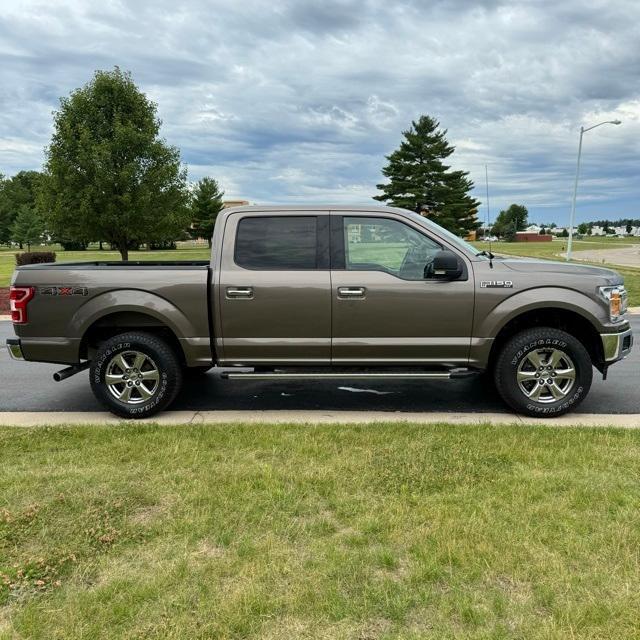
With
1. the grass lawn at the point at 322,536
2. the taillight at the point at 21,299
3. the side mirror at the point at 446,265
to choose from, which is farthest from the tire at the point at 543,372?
the taillight at the point at 21,299

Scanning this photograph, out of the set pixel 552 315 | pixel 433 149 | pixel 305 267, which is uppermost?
pixel 433 149

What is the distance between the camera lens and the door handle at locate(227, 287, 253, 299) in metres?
5.18

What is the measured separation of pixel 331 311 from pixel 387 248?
2.63 ft

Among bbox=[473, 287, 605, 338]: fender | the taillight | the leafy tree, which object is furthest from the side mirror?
the leafy tree

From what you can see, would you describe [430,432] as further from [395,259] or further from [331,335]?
[395,259]

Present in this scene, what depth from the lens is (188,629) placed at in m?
2.34

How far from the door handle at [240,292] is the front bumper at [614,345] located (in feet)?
10.5

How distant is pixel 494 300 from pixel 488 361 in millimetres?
596

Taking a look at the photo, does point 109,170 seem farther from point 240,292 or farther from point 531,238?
point 531,238

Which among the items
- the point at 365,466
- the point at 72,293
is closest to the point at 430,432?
the point at 365,466

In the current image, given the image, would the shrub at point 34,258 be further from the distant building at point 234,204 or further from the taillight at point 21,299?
the taillight at point 21,299

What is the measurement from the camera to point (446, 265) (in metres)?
4.95

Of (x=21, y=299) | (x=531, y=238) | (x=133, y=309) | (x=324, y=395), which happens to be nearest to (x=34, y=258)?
(x=21, y=299)

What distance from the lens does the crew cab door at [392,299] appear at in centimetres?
516
